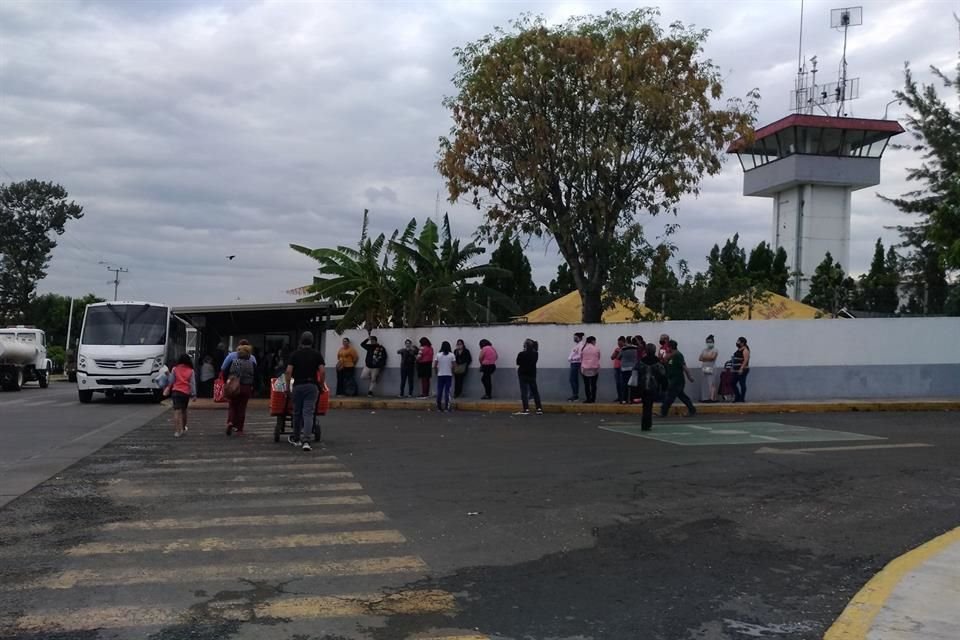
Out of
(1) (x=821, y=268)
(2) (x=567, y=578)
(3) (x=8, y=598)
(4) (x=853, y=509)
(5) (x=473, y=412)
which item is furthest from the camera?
(1) (x=821, y=268)

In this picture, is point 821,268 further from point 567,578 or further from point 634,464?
point 567,578

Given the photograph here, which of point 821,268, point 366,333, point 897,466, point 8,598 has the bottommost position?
point 8,598

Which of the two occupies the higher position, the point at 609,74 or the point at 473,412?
the point at 609,74

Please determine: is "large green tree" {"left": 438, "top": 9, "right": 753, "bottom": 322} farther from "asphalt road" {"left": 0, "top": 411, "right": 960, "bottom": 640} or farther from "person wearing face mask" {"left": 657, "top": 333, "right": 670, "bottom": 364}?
"asphalt road" {"left": 0, "top": 411, "right": 960, "bottom": 640}

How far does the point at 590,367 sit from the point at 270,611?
1547 centimetres

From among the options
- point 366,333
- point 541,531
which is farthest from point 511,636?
point 366,333

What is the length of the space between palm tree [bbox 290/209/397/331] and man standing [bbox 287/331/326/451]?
38.6 feet

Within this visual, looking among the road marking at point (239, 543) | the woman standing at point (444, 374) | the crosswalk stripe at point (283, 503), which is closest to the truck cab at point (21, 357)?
the woman standing at point (444, 374)

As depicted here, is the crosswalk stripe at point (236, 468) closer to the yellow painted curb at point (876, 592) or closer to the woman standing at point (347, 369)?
the yellow painted curb at point (876, 592)

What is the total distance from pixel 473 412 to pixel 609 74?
8.81 m

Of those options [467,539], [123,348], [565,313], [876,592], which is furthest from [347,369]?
[876,592]

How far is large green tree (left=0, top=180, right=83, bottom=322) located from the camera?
57906 millimetres

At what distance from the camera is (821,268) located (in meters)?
43.9

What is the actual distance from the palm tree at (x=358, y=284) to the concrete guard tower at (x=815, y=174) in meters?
27.3
